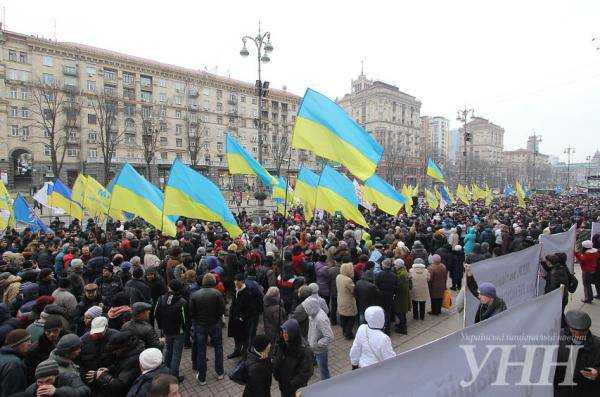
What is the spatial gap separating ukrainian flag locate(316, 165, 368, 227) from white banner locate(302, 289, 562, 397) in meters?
5.45

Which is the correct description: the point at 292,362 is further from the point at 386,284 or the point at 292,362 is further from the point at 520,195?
the point at 520,195

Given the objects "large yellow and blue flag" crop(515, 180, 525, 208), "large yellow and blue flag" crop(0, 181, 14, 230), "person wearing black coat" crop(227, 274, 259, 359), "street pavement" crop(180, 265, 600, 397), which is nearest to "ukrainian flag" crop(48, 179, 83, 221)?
"large yellow and blue flag" crop(0, 181, 14, 230)

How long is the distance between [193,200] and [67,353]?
449 cm

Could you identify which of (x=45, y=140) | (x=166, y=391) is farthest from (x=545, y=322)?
(x=45, y=140)

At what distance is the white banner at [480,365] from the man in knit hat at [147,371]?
179 cm

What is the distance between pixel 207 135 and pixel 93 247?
2143 inches

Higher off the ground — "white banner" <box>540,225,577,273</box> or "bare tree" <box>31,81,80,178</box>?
"bare tree" <box>31,81,80,178</box>

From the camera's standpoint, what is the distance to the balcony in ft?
151

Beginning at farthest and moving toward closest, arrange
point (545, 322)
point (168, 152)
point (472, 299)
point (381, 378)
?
point (168, 152) < point (472, 299) < point (545, 322) < point (381, 378)

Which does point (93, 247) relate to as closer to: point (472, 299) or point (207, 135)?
point (472, 299)

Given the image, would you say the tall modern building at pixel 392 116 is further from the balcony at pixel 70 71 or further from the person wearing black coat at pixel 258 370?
the person wearing black coat at pixel 258 370

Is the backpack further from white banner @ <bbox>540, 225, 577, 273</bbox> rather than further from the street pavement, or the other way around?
white banner @ <bbox>540, 225, 577, 273</bbox>

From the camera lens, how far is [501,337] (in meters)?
2.93

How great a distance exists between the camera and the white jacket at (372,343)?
148 inches
